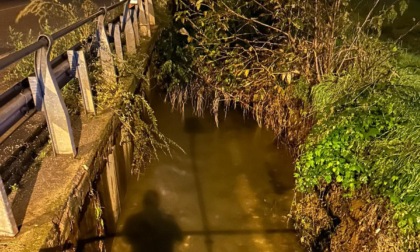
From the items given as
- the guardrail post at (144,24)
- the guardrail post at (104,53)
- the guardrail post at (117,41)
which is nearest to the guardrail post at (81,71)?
the guardrail post at (104,53)

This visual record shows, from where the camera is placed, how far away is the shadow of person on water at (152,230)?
457cm

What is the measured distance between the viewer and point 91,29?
5484 millimetres

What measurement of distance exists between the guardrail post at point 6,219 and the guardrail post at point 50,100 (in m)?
0.93

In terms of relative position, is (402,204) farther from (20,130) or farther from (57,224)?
(20,130)

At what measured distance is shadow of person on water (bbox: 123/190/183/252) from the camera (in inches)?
180

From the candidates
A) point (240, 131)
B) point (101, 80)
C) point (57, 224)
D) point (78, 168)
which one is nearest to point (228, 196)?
point (240, 131)

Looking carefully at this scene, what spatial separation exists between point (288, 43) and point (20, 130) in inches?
159

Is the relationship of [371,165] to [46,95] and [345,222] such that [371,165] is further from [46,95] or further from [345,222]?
[46,95]

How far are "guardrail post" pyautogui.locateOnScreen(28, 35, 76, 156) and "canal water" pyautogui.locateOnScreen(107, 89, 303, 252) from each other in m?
1.61

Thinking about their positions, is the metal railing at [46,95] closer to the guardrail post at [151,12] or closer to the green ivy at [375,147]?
the green ivy at [375,147]

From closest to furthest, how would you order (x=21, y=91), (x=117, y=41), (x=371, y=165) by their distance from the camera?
1. (x=21, y=91)
2. (x=371, y=165)
3. (x=117, y=41)

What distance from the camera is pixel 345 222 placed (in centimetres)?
400

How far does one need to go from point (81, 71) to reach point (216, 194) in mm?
2702

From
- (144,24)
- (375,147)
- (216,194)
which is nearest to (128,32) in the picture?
(144,24)
